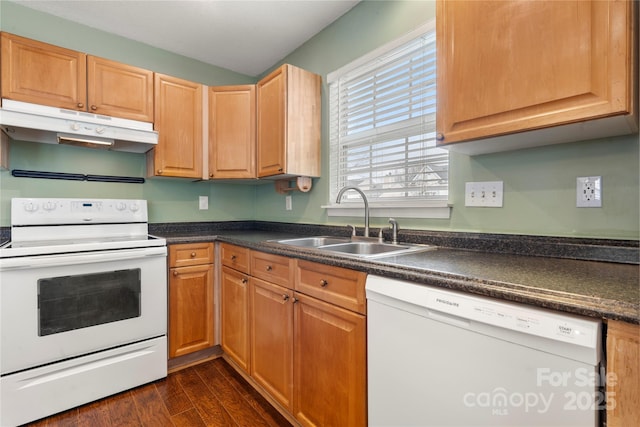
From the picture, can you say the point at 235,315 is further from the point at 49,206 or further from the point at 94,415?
the point at 49,206

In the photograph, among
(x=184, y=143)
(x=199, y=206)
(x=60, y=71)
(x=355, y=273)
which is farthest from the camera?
(x=199, y=206)

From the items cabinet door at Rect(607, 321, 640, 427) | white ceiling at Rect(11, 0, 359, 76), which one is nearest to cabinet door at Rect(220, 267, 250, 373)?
cabinet door at Rect(607, 321, 640, 427)

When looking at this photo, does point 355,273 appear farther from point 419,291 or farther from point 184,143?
point 184,143

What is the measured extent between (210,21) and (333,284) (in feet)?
7.00

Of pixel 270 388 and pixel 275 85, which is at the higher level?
pixel 275 85

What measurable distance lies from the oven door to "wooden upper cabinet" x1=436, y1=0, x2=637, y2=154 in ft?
6.29

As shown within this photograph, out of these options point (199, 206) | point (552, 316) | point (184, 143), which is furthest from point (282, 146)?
point (552, 316)

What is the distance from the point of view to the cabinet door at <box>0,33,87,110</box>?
1808 mm

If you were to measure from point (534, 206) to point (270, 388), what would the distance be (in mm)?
1580

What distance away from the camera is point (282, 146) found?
2.18m

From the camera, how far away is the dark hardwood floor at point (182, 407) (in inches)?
63.2

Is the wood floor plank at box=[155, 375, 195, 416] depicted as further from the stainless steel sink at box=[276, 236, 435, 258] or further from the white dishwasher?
the white dishwasher

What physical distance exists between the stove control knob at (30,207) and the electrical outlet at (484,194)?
2.61 meters

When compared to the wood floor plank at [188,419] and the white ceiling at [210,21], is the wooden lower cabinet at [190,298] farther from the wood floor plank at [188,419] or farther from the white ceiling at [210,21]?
the white ceiling at [210,21]
